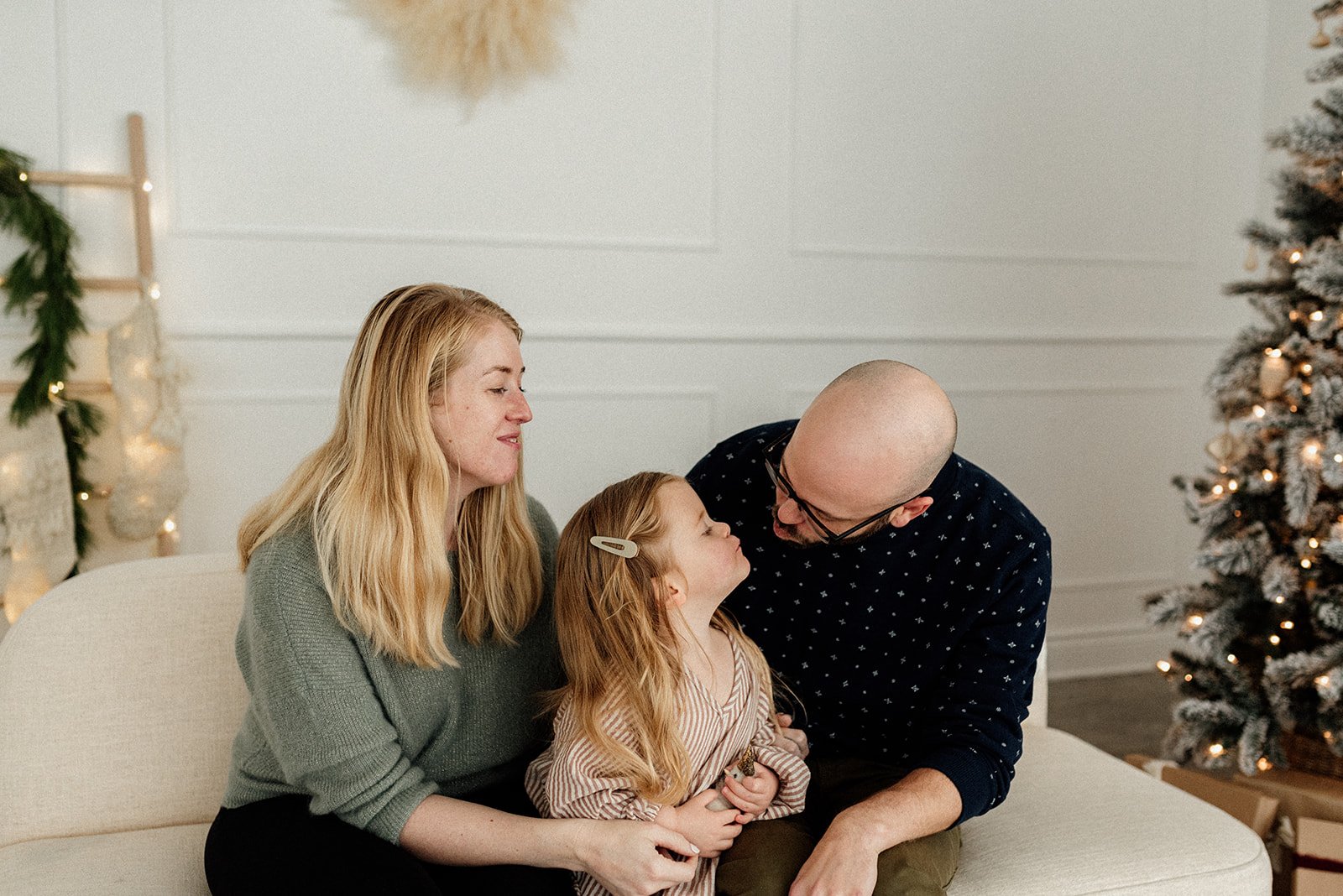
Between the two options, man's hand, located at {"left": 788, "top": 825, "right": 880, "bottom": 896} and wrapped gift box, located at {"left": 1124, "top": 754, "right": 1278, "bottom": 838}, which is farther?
wrapped gift box, located at {"left": 1124, "top": 754, "right": 1278, "bottom": 838}

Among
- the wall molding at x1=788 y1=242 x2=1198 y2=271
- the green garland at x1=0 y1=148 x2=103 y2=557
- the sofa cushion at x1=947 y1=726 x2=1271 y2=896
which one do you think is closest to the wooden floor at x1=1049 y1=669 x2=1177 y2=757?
the wall molding at x1=788 y1=242 x2=1198 y2=271

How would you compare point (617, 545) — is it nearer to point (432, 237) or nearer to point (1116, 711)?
point (432, 237)

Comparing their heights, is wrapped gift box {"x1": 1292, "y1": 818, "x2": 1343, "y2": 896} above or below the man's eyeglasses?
below

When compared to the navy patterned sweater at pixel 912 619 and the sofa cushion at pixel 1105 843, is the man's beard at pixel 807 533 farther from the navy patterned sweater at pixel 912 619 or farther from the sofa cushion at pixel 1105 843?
the sofa cushion at pixel 1105 843

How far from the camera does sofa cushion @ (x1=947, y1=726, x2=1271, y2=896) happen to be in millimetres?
1572

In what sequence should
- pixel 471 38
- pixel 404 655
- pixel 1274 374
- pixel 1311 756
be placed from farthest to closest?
pixel 471 38 < pixel 1311 756 < pixel 1274 374 < pixel 404 655

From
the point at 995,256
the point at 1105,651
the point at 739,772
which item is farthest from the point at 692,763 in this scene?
the point at 1105,651

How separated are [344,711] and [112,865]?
45 cm

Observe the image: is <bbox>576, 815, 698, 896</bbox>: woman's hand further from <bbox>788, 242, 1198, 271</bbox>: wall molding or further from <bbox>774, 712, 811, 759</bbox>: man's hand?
<bbox>788, 242, 1198, 271</bbox>: wall molding

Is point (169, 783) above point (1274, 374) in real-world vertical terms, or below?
below

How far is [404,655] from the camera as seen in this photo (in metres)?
1.55

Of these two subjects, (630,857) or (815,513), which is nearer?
(630,857)

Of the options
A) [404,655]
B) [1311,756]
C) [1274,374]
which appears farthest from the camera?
[1311,756]

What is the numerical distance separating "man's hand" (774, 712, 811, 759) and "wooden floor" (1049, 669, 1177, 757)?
1.96 metres
